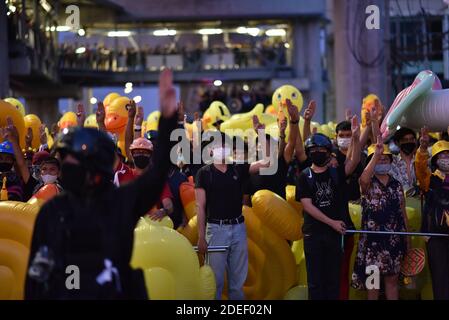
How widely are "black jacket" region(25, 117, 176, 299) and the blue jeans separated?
4.05m

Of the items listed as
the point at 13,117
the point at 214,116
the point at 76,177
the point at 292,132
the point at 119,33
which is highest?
the point at 119,33

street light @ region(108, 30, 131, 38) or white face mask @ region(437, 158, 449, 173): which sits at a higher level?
→ street light @ region(108, 30, 131, 38)

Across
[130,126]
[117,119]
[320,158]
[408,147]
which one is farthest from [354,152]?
[117,119]

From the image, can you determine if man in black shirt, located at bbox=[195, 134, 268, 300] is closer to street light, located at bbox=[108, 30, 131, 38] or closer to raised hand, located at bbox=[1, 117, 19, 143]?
raised hand, located at bbox=[1, 117, 19, 143]

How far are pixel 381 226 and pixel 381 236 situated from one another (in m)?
0.10

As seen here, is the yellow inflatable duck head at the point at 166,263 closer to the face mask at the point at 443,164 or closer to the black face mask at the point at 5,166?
the black face mask at the point at 5,166

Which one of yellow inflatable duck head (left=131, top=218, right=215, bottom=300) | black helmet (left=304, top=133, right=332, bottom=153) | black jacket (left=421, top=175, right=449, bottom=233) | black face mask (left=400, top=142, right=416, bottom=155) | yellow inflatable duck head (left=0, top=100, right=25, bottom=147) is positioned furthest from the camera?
yellow inflatable duck head (left=0, top=100, right=25, bottom=147)

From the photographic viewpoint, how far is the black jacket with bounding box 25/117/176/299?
17.2 ft

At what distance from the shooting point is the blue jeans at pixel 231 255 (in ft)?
31.0

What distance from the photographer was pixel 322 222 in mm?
9250

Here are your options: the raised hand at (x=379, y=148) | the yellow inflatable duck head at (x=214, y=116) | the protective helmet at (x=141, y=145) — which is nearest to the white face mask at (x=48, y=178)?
the protective helmet at (x=141, y=145)

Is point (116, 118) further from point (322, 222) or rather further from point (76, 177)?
point (76, 177)

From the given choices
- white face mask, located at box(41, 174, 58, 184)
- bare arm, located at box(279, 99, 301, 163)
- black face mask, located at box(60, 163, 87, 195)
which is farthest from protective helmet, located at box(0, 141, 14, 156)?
black face mask, located at box(60, 163, 87, 195)
